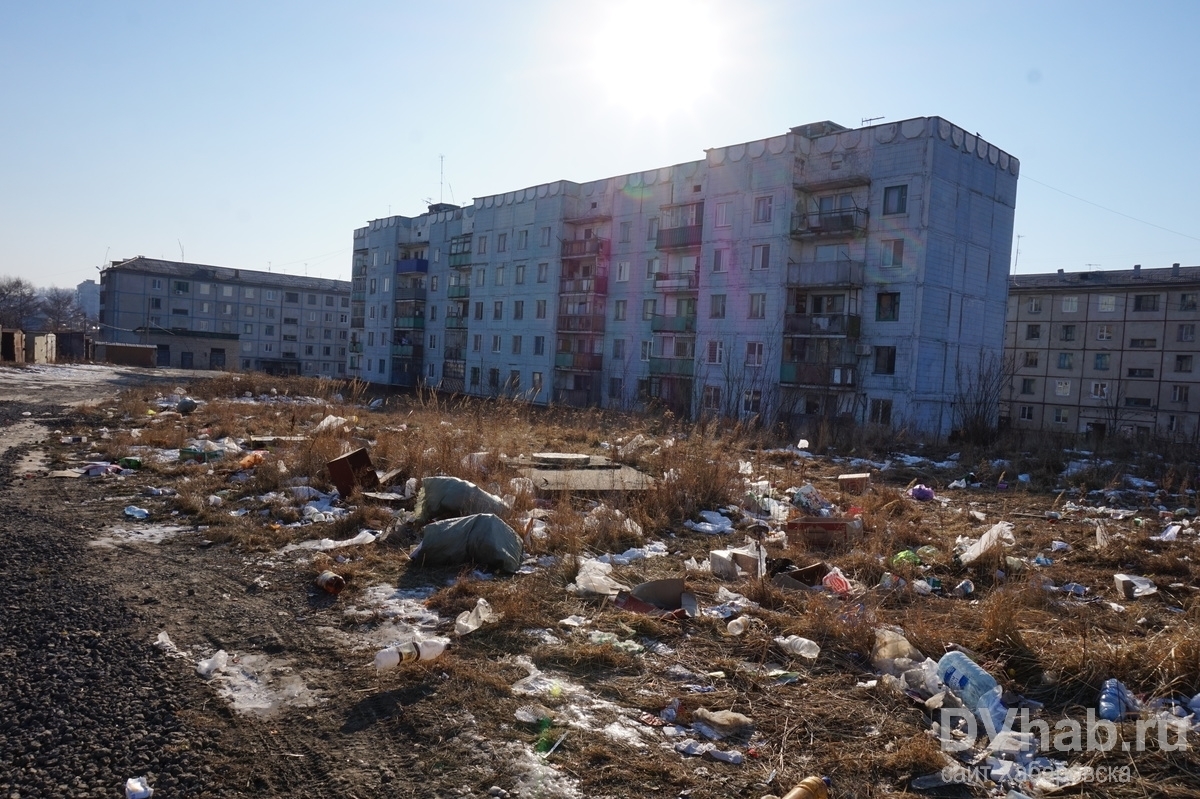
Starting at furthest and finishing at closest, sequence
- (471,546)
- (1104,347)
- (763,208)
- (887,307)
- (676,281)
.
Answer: (1104,347) → (676,281) → (763,208) → (887,307) → (471,546)

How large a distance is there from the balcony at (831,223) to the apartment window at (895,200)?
85cm

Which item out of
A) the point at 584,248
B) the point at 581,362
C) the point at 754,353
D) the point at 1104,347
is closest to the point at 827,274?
the point at 754,353

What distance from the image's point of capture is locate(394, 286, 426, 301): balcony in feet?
174

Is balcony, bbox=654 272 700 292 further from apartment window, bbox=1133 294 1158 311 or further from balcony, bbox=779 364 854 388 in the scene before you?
apartment window, bbox=1133 294 1158 311

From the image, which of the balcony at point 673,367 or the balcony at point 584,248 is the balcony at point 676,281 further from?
the balcony at point 584,248

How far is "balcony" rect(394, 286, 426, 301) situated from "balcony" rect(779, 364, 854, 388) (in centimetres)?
3109

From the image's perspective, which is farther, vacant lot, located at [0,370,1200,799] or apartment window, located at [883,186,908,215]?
apartment window, located at [883,186,908,215]

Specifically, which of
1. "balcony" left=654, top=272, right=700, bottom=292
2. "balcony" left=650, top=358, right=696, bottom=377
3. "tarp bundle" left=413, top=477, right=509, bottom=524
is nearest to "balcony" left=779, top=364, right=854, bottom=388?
"balcony" left=650, top=358, right=696, bottom=377

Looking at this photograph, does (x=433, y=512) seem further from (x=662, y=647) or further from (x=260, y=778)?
(x=260, y=778)

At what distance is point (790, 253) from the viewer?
30.5 metres

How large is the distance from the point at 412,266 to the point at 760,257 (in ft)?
96.4

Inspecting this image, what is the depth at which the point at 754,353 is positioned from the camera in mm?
31297

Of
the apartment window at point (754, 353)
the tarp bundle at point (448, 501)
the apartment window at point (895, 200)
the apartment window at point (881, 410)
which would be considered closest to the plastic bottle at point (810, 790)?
the tarp bundle at point (448, 501)

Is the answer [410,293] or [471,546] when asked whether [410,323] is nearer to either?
[410,293]
